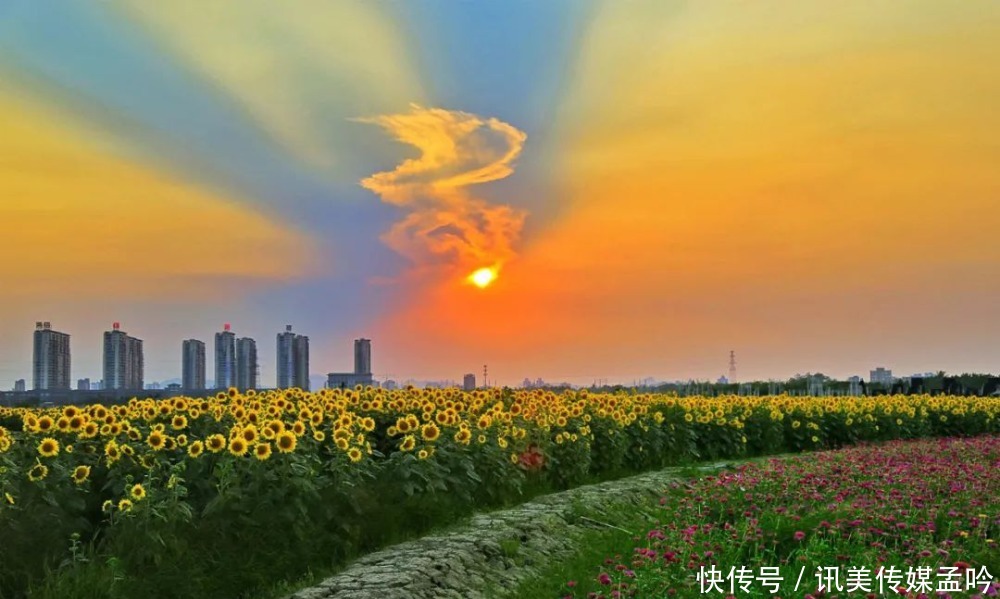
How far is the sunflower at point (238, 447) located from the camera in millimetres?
6715

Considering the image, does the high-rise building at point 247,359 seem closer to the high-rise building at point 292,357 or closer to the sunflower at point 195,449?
the high-rise building at point 292,357

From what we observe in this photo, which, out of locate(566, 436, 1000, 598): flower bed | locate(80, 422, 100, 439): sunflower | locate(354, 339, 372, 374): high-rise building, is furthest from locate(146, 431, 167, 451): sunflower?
locate(354, 339, 372, 374): high-rise building

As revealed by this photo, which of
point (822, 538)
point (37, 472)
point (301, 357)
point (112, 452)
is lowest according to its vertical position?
point (822, 538)

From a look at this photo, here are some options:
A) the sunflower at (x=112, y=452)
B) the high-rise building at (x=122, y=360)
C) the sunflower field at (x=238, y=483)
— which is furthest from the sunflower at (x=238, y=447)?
the high-rise building at (x=122, y=360)

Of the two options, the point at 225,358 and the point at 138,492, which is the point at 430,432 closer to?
the point at 138,492

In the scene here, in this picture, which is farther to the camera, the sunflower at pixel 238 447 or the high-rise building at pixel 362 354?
the high-rise building at pixel 362 354

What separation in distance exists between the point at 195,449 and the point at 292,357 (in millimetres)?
19784

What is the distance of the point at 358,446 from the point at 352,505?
Result: 0.90 m

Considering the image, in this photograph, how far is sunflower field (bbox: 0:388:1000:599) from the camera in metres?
6.07

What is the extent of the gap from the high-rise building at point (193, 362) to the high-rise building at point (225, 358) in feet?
10.9

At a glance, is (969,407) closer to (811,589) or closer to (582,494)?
(582,494)

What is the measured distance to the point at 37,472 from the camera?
6672mm

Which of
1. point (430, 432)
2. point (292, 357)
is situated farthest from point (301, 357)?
point (430, 432)

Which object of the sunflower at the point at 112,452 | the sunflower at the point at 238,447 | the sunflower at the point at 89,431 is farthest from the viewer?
the sunflower at the point at 89,431
